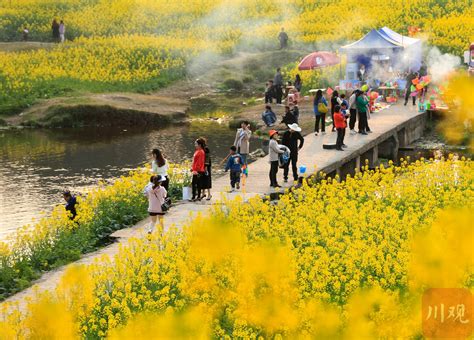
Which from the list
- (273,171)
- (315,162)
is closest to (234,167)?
(273,171)

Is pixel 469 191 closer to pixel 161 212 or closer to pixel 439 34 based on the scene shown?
pixel 161 212

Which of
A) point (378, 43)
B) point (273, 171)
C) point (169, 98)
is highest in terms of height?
point (378, 43)

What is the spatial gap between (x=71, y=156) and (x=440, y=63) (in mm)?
20059

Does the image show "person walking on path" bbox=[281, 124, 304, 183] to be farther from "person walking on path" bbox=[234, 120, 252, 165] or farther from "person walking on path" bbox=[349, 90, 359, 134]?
"person walking on path" bbox=[349, 90, 359, 134]

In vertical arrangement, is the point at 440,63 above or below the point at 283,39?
below

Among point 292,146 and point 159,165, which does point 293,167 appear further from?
point 159,165

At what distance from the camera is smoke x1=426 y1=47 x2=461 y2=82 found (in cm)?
4818

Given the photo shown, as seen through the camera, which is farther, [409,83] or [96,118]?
[96,118]

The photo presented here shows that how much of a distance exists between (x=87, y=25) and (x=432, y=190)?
43372 mm

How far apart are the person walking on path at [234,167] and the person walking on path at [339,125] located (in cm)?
533

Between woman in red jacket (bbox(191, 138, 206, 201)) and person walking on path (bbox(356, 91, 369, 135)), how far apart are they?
30.4 feet

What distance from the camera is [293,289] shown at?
1666cm

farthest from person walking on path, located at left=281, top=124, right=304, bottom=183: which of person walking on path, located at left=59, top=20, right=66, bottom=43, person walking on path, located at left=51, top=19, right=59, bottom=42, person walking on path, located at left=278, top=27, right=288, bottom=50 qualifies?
person walking on path, located at left=59, top=20, right=66, bottom=43

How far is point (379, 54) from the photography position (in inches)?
1742
